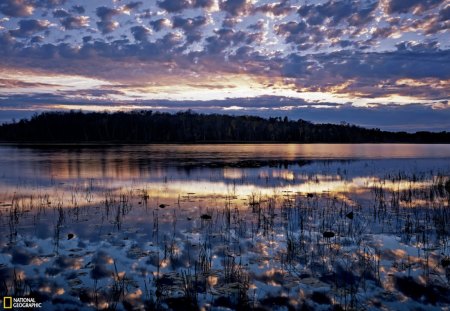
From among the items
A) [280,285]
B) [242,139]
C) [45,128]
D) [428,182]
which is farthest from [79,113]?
[280,285]

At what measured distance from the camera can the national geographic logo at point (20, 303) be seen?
6.94 metres

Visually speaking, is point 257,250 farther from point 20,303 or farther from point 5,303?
point 5,303

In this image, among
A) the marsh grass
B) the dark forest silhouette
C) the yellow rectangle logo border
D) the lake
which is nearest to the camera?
the yellow rectangle logo border

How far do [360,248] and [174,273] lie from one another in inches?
212

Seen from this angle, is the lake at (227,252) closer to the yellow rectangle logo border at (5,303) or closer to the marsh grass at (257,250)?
the marsh grass at (257,250)

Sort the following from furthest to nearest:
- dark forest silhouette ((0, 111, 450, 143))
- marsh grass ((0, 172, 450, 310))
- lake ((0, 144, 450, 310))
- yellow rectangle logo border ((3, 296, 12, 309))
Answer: dark forest silhouette ((0, 111, 450, 143)), marsh grass ((0, 172, 450, 310)), lake ((0, 144, 450, 310)), yellow rectangle logo border ((3, 296, 12, 309))

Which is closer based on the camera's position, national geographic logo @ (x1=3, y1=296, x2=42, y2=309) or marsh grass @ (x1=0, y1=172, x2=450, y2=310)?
national geographic logo @ (x1=3, y1=296, x2=42, y2=309)

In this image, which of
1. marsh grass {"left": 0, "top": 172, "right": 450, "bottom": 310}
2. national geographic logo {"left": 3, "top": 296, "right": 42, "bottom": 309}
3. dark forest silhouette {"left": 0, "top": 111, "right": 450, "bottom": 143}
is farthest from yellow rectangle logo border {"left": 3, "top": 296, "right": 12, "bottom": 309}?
dark forest silhouette {"left": 0, "top": 111, "right": 450, "bottom": 143}

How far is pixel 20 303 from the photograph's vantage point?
7047 millimetres

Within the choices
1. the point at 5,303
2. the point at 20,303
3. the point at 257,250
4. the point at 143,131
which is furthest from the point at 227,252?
the point at 143,131

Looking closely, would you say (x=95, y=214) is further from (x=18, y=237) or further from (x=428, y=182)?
(x=428, y=182)

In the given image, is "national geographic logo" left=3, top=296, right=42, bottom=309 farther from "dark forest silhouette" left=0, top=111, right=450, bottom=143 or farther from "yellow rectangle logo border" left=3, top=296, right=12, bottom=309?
"dark forest silhouette" left=0, top=111, right=450, bottom=143

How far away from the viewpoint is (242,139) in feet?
609

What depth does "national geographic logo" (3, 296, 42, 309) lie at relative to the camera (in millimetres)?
6945
